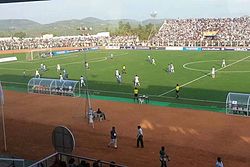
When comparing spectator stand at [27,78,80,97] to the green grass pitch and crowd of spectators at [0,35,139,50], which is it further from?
crowd of spectators at [0,35,139,50]

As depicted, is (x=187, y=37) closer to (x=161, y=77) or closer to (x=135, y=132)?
(x=161, y=77)

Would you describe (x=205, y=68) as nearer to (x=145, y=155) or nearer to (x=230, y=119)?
(x=230, y=119)

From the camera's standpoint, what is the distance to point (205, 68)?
148 feet

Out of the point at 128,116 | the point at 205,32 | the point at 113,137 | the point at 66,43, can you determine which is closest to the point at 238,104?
the point at 128,116

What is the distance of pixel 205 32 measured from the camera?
90438mm

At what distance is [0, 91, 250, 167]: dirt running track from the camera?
17.5 meters

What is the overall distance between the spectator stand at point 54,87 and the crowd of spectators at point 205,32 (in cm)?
5138

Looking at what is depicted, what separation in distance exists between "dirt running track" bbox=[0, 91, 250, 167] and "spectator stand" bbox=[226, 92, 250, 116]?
0.73 meters

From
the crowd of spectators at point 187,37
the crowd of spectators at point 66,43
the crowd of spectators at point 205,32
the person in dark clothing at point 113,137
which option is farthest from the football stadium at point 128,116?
the crowd of spectators at point 66,43

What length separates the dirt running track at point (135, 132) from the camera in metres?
17.5

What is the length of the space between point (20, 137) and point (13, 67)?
35.6 metres

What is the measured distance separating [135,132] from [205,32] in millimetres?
73390

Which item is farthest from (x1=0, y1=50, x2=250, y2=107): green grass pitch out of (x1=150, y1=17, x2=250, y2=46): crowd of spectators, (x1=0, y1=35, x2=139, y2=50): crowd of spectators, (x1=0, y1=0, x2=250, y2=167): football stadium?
(x1=0, y1=35, x2=139, y2=50): crowd of spectators

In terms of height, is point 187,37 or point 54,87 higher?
point 187,37
